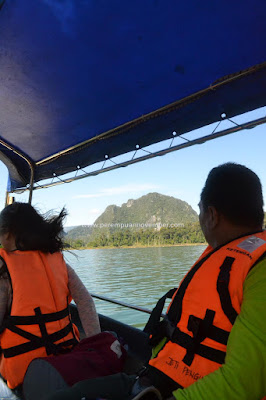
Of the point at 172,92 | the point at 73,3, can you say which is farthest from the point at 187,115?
the point at 73,3

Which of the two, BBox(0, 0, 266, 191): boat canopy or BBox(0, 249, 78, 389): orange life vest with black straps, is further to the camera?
BBox(0, 0, 266, 191): boat canopy

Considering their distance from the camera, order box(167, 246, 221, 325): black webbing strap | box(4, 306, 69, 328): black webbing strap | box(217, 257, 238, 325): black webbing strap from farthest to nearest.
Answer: box(4, 306, 69, 328): black webbing strap
box(167, 246, 221, 325): black webbing strap
box(217, 257, 238, 325): black webbing strap

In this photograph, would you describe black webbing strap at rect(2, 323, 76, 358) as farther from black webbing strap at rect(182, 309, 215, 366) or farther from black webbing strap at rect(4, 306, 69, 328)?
black webbing strap at rect(182, 309, 215, 366)

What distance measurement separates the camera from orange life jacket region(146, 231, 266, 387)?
0.94 m

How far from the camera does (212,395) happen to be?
2.60 ft

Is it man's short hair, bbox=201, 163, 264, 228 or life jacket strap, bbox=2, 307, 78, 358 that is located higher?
man's short hair, bbox=201, 163, 264, 228

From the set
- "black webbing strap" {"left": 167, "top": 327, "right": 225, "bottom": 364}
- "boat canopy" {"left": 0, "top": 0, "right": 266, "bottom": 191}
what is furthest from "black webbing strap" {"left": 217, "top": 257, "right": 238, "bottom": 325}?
"boat canopy" {"left": 0, "top": 0, "right": 266, "bottom": 191}

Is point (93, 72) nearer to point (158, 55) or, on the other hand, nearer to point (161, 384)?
point (158, 55)

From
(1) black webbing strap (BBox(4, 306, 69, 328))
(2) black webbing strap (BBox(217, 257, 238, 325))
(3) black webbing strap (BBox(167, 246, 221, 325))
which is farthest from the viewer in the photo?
(1) black webbing strap (BBox(4, 306, 69, 328))

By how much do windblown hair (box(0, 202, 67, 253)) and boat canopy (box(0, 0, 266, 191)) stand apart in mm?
1036

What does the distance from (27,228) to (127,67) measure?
4.08 feet

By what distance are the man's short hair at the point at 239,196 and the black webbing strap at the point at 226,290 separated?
182mm

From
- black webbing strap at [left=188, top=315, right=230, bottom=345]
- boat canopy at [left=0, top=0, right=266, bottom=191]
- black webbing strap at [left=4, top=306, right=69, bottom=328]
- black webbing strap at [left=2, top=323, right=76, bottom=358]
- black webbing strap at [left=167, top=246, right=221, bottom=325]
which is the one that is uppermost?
boat canopy at [left=0, top=0, right=266, bottom=191]

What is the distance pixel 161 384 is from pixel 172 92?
6.42 ft
